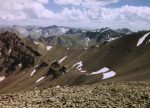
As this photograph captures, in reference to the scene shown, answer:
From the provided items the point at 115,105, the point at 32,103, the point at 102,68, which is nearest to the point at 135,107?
the point at 115,105

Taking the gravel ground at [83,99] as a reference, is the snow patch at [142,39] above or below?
below

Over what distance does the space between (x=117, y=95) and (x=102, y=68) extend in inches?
5838

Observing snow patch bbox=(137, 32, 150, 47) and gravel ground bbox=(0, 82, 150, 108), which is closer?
gravel ground bbox=(0, 82, 150, 108)

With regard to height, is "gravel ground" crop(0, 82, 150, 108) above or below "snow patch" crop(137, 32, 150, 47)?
above

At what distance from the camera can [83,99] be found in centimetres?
3344

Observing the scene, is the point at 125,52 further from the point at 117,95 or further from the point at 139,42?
the point at 117,95

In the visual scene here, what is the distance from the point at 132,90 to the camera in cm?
3703

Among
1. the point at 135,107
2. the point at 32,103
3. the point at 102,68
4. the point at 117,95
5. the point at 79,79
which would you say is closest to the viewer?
the point at 135,107

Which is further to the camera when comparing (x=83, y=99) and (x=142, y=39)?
(x=142, y=39)

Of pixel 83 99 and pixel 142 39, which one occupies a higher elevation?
pixel 83 99

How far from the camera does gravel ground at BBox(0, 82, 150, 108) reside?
31.2 m

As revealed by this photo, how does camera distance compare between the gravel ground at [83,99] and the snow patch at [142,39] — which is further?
the snow patch at [142,39]

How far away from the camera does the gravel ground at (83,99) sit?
1227 inches

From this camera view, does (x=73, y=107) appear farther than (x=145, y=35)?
No
